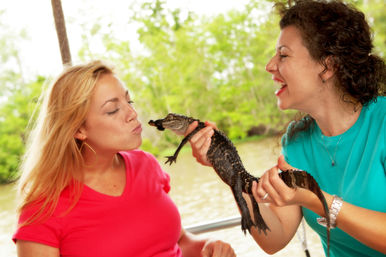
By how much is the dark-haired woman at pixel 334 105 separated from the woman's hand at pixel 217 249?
13 cm

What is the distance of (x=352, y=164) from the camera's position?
1.36 meters

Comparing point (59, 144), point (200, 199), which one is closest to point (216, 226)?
point (59, 144)

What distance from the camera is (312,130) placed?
1.57 m

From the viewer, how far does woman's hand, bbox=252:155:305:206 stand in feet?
3.57

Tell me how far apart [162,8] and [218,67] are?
176cm

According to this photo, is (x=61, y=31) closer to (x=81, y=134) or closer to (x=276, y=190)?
(x=81, y=134)

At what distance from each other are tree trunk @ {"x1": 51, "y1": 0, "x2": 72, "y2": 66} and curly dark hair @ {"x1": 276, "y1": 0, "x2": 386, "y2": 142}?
1.37 meters

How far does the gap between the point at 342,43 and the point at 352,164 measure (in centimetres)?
46

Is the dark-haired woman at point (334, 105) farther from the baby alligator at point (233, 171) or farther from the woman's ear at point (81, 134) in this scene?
the woman's ear at point (81, 134)

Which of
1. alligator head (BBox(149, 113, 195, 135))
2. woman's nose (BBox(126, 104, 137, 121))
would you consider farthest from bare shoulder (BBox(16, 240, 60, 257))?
alligator head (BBox(149, 113, 195, 135))

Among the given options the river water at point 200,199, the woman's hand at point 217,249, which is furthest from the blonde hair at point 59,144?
the river water at point 200,199

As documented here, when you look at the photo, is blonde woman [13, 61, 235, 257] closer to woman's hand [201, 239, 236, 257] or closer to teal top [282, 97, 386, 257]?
woman's hand [201, 239, 236, 257]

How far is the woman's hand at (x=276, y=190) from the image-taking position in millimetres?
1087

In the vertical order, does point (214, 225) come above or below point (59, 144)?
below
